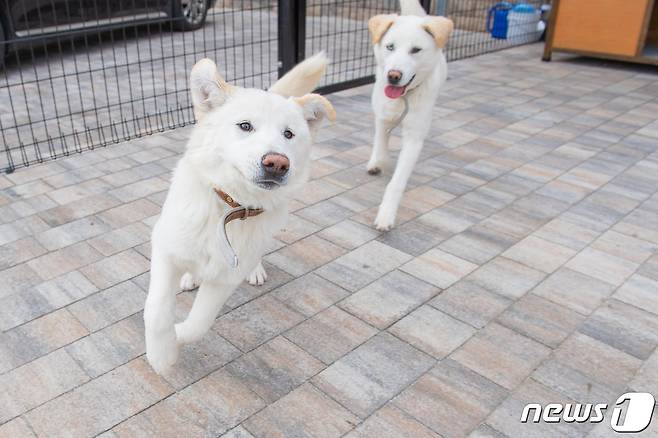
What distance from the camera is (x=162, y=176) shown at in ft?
12.5

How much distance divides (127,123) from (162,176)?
1.23m

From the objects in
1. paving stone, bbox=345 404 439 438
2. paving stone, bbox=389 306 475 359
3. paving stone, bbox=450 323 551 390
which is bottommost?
paving stone, bbox=345 404 439 438

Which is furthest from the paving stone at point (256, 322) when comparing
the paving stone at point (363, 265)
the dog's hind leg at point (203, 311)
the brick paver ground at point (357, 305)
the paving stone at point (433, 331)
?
the paving stone at point (433, 331)

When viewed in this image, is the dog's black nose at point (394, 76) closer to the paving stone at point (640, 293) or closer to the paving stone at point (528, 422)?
the paving stone at point (640, 293)

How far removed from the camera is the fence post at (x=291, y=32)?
17.1ft

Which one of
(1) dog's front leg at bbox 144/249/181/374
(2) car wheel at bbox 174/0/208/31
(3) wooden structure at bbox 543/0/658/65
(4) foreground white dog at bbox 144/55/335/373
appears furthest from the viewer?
(2) car wheel at bbox 174/0/208/31

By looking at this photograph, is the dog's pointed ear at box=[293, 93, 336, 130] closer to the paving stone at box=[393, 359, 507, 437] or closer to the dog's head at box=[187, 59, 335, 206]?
the dog's head at box=[187, 59, 335, 206]

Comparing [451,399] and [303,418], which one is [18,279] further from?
[451,399]

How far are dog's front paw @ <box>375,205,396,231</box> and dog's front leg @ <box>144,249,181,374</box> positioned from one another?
1492 millimetres

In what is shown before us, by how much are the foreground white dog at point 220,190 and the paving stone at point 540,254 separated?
1546 millimetres

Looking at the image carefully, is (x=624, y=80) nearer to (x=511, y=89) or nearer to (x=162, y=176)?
(x=511, y=89)

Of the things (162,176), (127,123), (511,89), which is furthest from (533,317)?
(511,89)

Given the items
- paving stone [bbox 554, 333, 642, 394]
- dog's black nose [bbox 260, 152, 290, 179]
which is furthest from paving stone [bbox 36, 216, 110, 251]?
paving stone [bbox 554, 333, 642, 394]

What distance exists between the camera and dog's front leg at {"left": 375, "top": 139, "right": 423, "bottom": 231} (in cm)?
327
